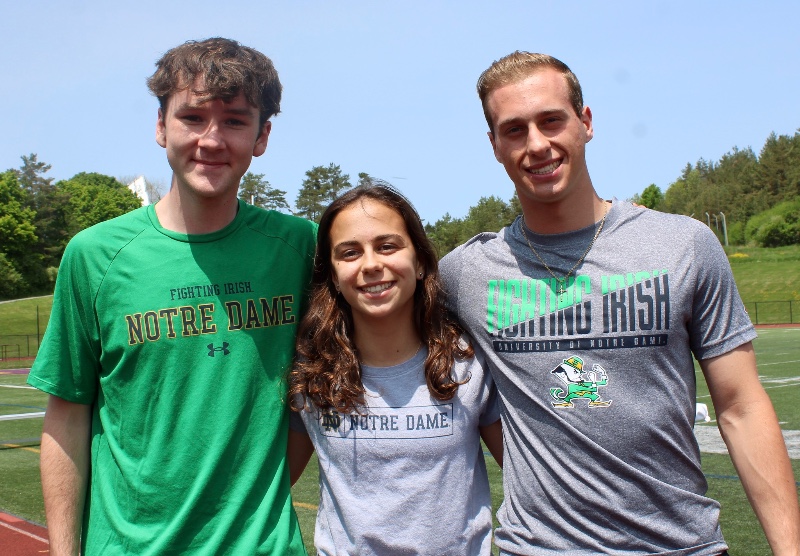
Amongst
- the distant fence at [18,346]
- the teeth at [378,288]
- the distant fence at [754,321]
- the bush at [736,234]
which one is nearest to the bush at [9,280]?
the distant fence at [754,321]

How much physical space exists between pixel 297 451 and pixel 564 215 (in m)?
1.20

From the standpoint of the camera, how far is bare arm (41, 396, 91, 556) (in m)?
2.59

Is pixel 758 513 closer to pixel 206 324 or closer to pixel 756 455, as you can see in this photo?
pixel 756 455

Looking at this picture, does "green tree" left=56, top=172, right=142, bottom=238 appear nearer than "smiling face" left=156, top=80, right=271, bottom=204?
No

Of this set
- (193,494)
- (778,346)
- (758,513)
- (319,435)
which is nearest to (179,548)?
(193,494)

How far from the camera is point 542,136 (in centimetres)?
265

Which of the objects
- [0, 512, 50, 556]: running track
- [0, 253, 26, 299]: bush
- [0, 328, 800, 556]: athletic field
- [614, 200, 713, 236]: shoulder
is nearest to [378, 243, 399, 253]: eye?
[614, 200, 713, 236]: shoulder

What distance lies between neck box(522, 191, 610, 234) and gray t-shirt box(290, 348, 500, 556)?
51 centimetres

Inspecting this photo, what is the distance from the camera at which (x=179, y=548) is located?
2.55 m

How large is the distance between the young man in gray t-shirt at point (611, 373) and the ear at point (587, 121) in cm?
10

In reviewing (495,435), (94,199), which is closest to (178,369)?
(495,435)

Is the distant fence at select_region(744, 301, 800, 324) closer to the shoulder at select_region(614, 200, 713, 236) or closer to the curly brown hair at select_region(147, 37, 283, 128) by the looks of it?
the shoulder at select_region(614, 200, 713, 236)

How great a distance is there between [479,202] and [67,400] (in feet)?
263

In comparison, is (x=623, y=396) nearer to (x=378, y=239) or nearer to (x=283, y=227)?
(x=378, y=239)
